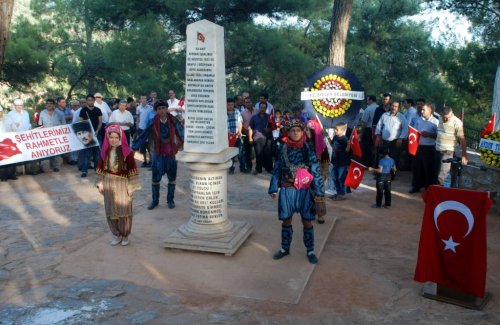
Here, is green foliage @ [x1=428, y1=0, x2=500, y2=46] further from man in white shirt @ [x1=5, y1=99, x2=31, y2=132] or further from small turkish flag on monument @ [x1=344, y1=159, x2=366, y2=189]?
man in white shirt @ [x1=5, y1=99, x2=31, y2=132]

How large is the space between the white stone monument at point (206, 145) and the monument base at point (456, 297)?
2397 mm

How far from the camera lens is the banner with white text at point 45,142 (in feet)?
34.6

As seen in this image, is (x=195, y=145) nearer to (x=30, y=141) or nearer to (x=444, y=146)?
(x=444, y=146)

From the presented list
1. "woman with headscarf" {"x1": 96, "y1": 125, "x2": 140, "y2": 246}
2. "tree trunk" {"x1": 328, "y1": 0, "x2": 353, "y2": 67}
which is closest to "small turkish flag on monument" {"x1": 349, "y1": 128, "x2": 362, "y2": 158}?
"tree trunk" {"x1": 328, "y1": 0, "x2": 353, "y2": 67}

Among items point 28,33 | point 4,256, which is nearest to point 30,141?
point 4,256

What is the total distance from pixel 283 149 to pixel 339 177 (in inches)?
133

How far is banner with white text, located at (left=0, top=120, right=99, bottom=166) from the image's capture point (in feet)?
34.6

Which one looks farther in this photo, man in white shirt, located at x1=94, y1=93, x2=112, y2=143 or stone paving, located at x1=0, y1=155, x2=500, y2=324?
man in white shirt, located at x1=94, y1=93, x2=112, y2=143

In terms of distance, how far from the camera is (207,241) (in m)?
6.20

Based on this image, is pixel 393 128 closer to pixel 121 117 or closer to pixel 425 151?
pixel 425 151

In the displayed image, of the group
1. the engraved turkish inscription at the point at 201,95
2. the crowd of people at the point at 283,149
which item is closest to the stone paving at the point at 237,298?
the crowd of people at the point at 283,149

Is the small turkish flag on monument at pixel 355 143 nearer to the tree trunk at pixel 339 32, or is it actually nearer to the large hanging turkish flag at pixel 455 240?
the tree trunk at pixel 339 32

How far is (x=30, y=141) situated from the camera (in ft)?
35.7

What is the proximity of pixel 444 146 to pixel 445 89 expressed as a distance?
10184 millimetres
